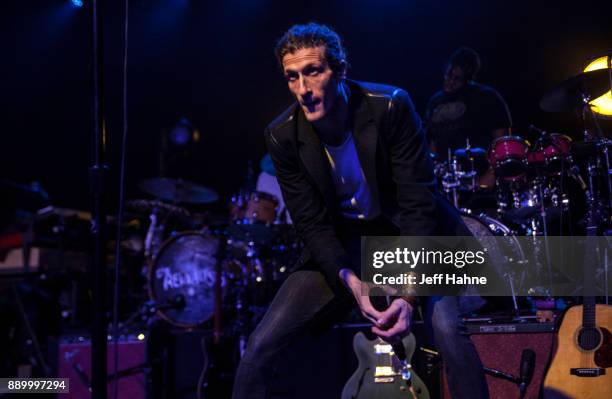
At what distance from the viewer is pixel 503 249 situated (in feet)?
16.3

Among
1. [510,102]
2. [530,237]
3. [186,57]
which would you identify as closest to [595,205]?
[530,237]

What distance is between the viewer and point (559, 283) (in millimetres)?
4988

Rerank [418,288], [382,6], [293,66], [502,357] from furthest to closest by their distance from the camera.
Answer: [382,6] < [502,357] < [293,66] < [418,288]

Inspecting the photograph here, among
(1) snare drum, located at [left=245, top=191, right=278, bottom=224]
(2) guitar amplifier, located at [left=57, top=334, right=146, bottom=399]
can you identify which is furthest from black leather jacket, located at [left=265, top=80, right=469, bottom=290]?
(1) snare drum, located at [left=245, top=191, right=278, bottom=224]

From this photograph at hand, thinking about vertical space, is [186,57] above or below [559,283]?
above

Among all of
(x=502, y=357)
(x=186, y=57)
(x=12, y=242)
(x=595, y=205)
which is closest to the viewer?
(x=502, y=357)

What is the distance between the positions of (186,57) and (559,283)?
573 centimetres

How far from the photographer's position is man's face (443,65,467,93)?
6.32 m

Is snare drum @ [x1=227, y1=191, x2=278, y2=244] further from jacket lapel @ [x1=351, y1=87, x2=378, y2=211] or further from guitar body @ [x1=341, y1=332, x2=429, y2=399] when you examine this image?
jacket lapel @ [x1=351, y1=87, x2=378, y2=211]

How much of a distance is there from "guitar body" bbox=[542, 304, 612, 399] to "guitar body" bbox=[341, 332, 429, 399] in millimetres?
754

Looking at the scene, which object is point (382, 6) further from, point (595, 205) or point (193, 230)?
point (595, 205)

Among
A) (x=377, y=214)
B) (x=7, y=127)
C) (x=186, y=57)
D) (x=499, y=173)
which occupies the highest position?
(x=186, y=57)

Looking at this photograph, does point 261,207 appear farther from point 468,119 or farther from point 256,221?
point 468,119

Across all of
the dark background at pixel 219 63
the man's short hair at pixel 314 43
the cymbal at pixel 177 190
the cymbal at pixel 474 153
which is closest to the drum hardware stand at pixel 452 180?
the cymbal at pixel 474 153
